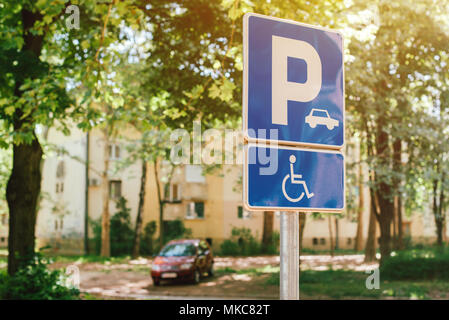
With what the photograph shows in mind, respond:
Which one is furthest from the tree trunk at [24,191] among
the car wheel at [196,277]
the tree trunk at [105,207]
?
the tree trunk at [105,207]

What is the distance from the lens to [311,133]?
2539mm

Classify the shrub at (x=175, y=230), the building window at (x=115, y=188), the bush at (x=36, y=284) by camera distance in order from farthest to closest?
the building window at (x=115, y=188) < the shrub at (x=175, y=230) < the bush at (x=36, y=284)

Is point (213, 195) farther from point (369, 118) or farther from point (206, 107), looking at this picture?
point (206, 107)

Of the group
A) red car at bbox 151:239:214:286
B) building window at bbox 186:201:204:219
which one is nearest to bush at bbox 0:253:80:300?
red car at bbox 151:239:214:286

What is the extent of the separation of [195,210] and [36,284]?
3083cm

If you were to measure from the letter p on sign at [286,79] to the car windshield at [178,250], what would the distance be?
18.2m

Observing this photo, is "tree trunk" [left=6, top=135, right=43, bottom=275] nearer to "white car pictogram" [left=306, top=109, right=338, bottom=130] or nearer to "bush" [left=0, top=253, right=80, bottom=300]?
"bush" [left=0, top=253, right=80, bottom=300]

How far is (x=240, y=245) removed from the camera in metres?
38.9

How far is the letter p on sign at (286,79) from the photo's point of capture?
2.48m

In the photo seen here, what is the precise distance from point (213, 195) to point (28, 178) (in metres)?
30.1

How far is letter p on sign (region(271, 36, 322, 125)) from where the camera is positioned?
248 centimetres

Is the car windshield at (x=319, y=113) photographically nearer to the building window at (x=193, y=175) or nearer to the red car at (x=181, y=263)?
the red car at (x=181, y=263)

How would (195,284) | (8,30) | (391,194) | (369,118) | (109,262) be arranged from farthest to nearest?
(109,262)
(195,284)
(391,194)
(369,118)
(8,30)
